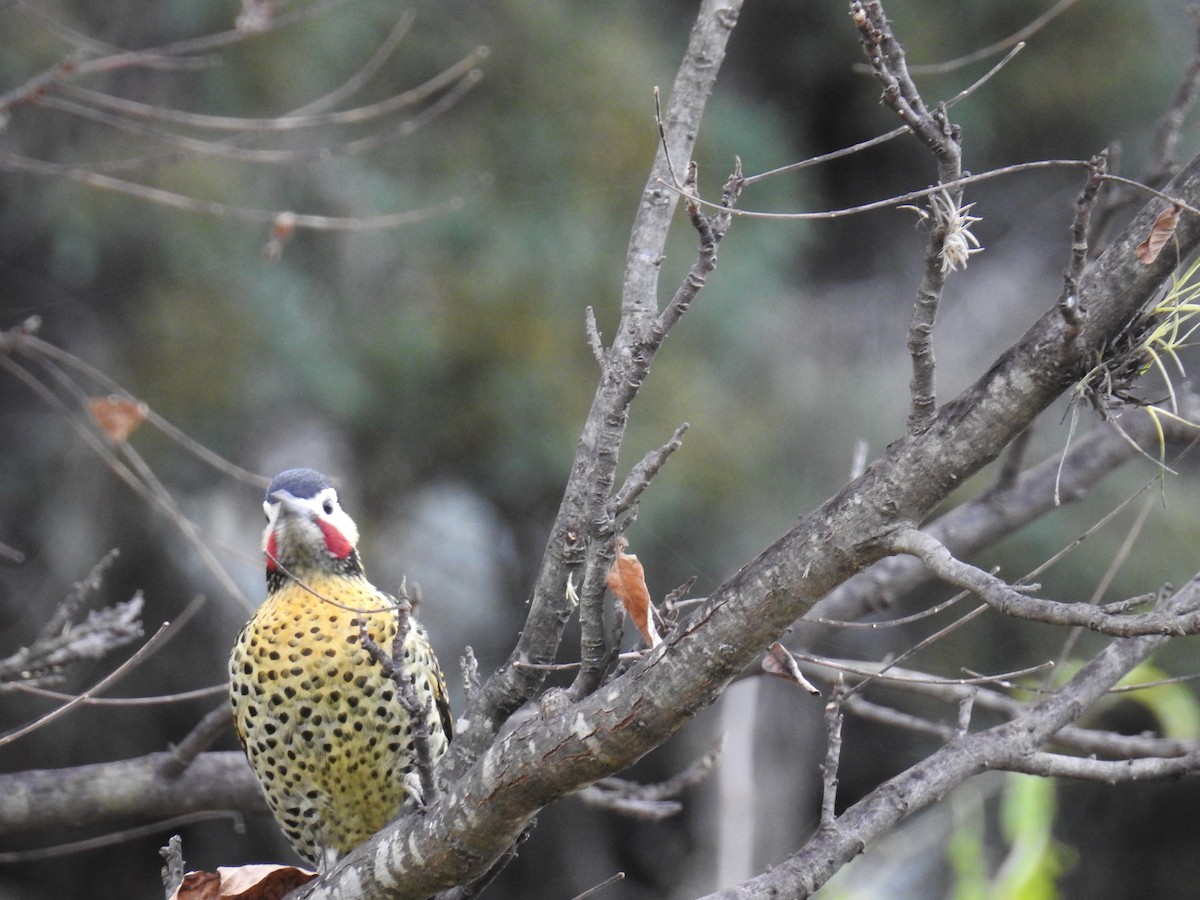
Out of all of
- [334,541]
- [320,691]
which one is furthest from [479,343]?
[320,691]

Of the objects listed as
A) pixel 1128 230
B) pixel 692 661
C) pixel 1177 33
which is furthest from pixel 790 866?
pixel 1177 33

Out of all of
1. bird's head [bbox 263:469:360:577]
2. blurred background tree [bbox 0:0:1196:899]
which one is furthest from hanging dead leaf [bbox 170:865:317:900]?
blurred background tree [bbox 0:0:1196:899]

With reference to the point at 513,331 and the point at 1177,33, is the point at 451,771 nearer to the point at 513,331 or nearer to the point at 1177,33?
the point at 513,331

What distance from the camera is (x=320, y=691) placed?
97.9 inches

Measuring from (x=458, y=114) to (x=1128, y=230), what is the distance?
3.77m

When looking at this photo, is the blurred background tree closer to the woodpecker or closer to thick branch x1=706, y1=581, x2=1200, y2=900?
the woodpecker

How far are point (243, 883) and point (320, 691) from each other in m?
0.52

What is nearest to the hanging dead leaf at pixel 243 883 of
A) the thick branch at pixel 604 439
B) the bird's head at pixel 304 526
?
the thick branch at pixel 604 439

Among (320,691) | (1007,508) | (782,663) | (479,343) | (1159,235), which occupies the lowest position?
(782,663)

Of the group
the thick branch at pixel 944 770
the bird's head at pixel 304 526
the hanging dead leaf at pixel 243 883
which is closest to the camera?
the thick branch at pixel 944 770

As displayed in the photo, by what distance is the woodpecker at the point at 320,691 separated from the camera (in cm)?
249

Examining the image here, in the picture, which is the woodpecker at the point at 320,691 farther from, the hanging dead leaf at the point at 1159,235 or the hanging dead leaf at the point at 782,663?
the hanging dead leaf at the point at 1159,235

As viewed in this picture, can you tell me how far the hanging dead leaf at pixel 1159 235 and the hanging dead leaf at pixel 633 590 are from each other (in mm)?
631

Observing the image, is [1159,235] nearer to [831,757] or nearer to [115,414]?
[831,757]
